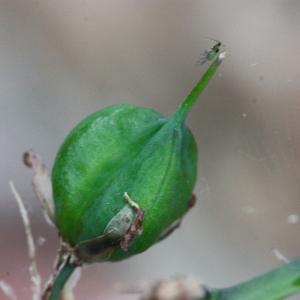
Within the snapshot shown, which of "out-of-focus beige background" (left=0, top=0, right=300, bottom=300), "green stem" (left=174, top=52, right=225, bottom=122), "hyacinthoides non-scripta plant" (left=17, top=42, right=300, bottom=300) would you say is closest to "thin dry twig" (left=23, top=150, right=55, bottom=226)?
"hyacinthoides non-scripta plant" (left=17, top=42, right=300, bottom=300)

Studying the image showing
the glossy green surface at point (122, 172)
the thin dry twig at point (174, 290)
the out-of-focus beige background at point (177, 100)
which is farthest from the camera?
the out-of-focus beige background at point (177, 100)

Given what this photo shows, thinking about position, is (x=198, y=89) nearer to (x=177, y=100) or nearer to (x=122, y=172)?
(x=122, y=172)

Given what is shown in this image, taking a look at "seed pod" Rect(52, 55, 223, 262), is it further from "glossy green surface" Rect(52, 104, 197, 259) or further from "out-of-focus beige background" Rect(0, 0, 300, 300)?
"out-of-focus beige background" Rect(0, 0, 300, 300)

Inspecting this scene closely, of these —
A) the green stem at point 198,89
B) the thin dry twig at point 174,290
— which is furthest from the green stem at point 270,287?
the green stem at point 198,89

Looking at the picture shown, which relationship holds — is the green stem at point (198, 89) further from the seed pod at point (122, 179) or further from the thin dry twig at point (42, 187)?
the thin dry twig at point (42, 187)

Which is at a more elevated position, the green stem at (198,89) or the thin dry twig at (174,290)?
the green stem at (198,89)

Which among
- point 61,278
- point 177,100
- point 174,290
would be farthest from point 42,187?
point 177,100

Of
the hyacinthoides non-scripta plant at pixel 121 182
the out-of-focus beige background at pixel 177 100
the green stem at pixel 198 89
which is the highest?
the green stem at pixel 198 89
